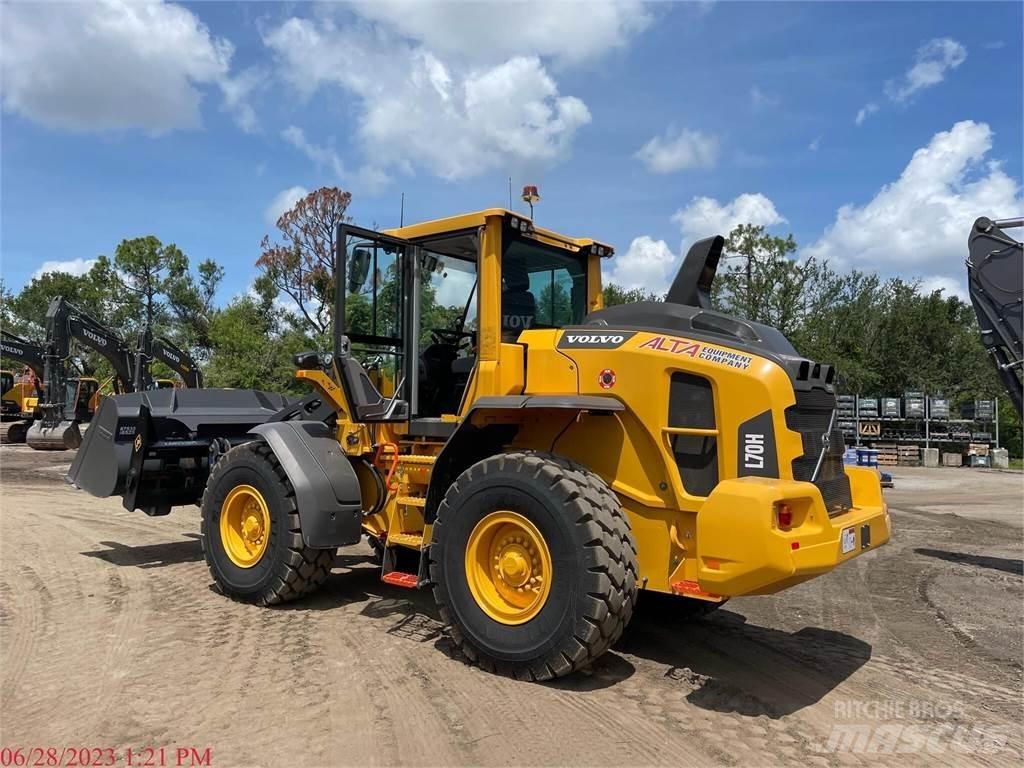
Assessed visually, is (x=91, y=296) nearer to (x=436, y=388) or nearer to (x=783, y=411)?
(x=436, y=388)

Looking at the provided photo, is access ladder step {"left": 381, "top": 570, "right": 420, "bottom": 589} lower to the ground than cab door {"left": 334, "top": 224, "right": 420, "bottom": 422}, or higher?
lower

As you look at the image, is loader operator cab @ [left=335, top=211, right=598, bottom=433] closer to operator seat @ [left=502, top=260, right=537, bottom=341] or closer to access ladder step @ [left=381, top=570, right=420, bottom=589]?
operator seat @ [left=502, top=260, right=537, bottom=341]

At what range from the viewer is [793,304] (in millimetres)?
30172

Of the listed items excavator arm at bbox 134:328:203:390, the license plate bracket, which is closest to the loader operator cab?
the license plate bracket

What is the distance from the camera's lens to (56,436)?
19266 millimetres

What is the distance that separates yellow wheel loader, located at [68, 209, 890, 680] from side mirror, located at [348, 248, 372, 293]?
0.05 feet

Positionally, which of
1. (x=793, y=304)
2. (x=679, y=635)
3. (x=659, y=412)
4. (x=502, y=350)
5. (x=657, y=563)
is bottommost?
A: (x=679, y=635)

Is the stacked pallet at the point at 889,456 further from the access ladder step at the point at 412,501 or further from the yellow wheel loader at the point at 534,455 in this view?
the access ladder step at the point at 412,501

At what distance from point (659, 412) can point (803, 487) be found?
2.87 ft

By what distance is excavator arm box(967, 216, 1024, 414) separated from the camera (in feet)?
27.9

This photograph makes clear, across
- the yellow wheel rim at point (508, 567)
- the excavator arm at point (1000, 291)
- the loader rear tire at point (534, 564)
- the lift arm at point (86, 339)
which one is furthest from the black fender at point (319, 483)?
the lift arm at point (86, 339)

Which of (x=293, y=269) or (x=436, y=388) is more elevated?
(x=293, y=269)

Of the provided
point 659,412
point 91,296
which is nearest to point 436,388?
point 659,412

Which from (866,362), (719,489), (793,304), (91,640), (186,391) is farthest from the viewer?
(866,362)
